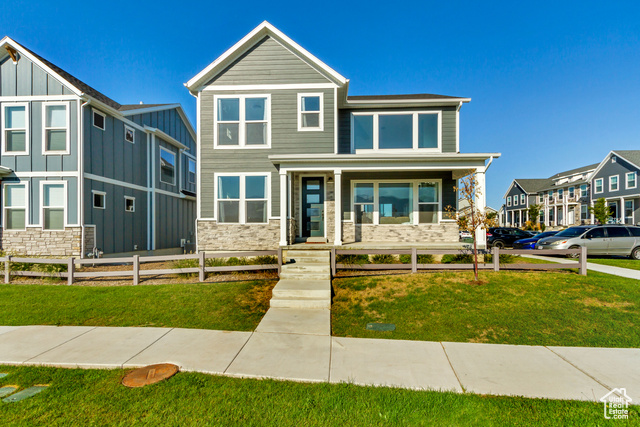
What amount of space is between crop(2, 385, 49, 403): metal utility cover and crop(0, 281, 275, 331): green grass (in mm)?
2178

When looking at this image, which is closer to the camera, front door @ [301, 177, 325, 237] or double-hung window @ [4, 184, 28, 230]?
double-hung window @ [4, 184, 28, 230]

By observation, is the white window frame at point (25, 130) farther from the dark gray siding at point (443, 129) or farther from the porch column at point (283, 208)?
the dark gray siding at point (443, 129)

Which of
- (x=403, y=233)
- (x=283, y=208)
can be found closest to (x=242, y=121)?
(x=283, y=208)

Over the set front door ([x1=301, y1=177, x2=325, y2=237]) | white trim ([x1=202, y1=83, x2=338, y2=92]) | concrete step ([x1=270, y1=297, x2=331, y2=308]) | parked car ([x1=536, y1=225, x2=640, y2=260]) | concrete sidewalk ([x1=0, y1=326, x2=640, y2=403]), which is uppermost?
white trim ([x1=202, y1=83, x2=338, y2=92])

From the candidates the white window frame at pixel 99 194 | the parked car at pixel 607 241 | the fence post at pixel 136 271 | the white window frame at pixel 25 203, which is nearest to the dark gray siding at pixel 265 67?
the white window frame at pixel 99 194

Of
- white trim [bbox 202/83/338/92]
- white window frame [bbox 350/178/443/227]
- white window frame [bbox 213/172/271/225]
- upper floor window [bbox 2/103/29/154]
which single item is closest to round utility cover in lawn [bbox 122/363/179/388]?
white window frame [bbox 213/172/271/225]

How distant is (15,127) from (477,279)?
17.4m

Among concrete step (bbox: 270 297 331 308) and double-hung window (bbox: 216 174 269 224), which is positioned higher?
double-hung window (bbox: 216 174 269 224)

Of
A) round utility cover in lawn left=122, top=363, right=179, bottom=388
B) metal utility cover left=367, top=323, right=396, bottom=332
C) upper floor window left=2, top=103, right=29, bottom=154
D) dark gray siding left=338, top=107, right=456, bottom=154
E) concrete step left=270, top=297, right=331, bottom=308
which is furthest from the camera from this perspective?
dark gray siding left=338, top=107, right=456, bottom=154

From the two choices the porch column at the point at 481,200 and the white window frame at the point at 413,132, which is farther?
the white window frame at the point at 413,132

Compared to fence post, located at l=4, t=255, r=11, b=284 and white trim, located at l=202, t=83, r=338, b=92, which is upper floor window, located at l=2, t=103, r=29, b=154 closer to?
fence post, located at l=4, t=255, r=11, b=284

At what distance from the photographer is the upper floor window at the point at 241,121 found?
38.9ft

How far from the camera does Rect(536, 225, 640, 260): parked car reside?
41.9ft

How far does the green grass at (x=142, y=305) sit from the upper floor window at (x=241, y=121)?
20.1ft
